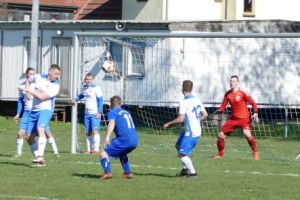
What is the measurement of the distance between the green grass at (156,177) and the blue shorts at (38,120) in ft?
2.28

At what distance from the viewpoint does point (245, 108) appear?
864 inches

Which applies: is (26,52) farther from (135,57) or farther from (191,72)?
(135,57)

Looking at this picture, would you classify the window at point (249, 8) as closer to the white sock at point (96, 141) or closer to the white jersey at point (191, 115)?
the white sock at point (96, 141)

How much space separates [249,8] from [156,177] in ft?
104

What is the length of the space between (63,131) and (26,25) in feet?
28.6

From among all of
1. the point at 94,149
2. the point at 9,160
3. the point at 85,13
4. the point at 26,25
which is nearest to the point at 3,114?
the point at 26,25

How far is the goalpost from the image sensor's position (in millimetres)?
26438

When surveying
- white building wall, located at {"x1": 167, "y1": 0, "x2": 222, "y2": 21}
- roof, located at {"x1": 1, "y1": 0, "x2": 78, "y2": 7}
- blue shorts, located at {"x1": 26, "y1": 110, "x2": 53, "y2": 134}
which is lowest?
blue shorts, located at {"x1": 26, "y1": 110, "x2": 53, "y2": 134}

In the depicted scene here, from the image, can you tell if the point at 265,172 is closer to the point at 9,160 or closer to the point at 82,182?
the point at 82,182

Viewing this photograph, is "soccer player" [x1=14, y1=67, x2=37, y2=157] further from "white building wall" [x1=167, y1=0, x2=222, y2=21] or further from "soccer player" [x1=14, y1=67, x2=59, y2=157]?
"white building wall" [x1=167, y1=0, x2=222, y2=21]

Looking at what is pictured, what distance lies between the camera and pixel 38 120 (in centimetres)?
1877

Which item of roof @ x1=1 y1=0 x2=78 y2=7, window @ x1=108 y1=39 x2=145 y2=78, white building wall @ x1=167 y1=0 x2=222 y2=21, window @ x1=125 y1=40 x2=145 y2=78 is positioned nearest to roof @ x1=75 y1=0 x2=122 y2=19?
white building wall @ x1=167 y1=0 x2=222 y2=21

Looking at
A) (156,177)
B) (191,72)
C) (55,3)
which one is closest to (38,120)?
(156,177)

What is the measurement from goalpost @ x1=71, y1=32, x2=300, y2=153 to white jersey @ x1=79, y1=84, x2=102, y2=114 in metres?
0.43
